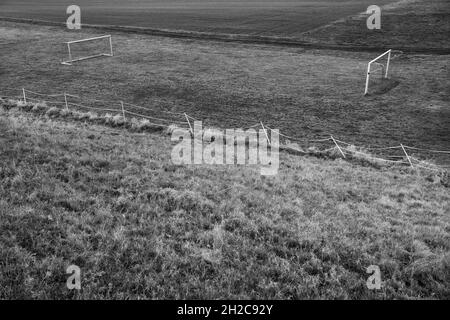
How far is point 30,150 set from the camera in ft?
47.4

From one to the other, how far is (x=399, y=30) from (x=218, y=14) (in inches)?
1166

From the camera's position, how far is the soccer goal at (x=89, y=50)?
42787 mm

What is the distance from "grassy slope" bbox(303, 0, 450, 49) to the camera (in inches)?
1644

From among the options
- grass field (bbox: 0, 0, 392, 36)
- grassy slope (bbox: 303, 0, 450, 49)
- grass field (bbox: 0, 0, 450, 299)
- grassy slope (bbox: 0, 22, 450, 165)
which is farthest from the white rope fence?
grass field (bbox: 0, 0, 392, 36)

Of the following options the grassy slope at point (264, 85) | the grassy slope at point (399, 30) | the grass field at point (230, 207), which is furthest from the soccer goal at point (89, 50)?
the grassy slope at point (399, 30)

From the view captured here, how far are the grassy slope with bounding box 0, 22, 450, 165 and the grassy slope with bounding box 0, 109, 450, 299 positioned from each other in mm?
8618

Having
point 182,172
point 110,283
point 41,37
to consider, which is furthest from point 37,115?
point 41,37

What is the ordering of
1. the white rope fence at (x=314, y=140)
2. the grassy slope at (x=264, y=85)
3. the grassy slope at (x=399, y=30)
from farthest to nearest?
the grassy slope at (x=399, y=30)
the grassy slope at (x=264, y=85)
the white rope fence at (x=314, y=140)

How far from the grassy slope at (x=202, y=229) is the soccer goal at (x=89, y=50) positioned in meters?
29.4

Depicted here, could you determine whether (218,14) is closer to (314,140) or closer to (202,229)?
(314,140)

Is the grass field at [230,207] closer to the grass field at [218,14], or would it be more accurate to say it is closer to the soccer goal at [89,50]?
the soccer goal at [89,50]

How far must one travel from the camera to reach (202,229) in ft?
32.4

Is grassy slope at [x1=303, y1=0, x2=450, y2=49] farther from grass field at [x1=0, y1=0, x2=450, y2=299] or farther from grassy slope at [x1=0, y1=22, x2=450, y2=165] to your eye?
grass field at [x1=0, y1=0, x2=450, y2=299]

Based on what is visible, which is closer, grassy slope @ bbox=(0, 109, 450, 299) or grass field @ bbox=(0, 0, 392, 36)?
grassy slope @ bbox=(0, 109, 450, 299)
